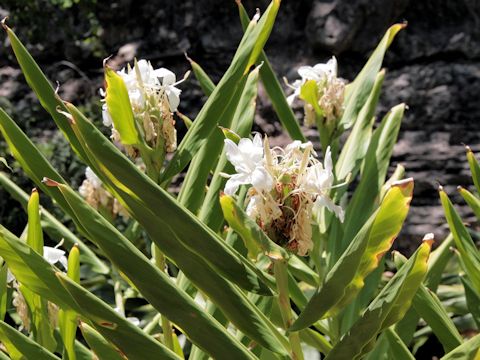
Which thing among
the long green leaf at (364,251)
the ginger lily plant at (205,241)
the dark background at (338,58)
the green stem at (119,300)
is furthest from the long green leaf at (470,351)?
the dark background at (338,58)

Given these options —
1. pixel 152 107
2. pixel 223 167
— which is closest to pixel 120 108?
pixel 152 107

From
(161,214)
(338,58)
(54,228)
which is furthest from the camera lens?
(338,58)

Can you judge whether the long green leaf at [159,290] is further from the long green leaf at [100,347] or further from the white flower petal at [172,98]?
the white flower petal at [172,98]

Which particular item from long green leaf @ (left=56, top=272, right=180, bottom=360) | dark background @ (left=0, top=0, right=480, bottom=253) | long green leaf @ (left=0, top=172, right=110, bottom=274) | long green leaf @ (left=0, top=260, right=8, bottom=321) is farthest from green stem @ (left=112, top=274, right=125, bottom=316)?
dark background @ (left=0, top=0, right=480, bottom=253)

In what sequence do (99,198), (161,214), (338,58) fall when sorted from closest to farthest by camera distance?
(161,214) < (99,198) < (338,58)

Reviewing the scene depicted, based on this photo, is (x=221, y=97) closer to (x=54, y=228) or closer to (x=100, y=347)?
(x=100, y=347)

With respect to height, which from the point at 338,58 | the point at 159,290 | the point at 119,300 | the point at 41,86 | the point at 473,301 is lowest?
the point at 338,58
